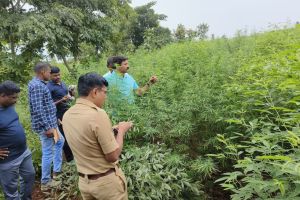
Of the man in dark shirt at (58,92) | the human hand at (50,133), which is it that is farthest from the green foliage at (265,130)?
the man in dark shirt at (58,92)

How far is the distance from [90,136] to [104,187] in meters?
0.46

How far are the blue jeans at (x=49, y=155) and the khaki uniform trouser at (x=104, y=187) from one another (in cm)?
204

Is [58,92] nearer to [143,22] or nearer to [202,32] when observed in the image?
[202,32]

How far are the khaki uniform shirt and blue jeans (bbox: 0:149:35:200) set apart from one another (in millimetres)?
1389

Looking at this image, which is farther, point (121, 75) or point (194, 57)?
point (194, 57)

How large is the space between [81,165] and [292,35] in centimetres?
602

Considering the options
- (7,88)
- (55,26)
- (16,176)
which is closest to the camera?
(7,88)

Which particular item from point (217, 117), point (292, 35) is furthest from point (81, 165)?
point (292, 35)

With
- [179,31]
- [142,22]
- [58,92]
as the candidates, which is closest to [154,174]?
[58,92]

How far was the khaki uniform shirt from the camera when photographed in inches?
104

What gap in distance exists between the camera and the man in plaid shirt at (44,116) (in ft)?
14.7

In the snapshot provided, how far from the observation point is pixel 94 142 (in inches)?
106

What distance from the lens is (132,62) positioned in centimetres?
770

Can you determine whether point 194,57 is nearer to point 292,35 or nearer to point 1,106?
point 292,35
